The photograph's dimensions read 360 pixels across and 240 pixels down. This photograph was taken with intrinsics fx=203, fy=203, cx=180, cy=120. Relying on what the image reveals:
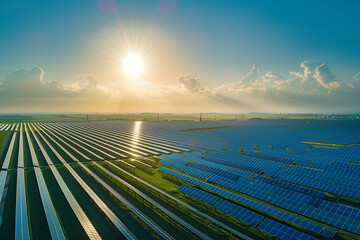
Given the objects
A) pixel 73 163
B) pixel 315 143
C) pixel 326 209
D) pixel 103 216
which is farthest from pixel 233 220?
pixel 315 143

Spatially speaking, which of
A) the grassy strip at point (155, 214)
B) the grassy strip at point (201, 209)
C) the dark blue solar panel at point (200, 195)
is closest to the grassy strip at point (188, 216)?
the grassy strip at point (201, 209)

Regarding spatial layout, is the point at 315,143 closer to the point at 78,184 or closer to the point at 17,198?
the point at 78,184

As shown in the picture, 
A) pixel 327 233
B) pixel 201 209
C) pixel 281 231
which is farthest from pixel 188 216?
pixel 327 233

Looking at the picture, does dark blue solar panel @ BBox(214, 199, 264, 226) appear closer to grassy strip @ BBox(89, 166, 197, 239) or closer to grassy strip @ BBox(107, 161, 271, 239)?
grassy strip @ BBox(107, 161, 271, 239)

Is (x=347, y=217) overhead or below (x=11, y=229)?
overhead

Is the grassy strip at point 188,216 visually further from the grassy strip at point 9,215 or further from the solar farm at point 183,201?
the grassy strip at point 9,215

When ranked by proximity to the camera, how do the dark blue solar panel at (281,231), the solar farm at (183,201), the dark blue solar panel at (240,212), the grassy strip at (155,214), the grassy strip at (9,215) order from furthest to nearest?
1. the dark blue solar panel at (240,212)
2. the grassy strip at (155,214)
3. the solar farm at (183,201)
4. the grassy strip at (9,215)
5. the dark blue solar panel at (281,231)

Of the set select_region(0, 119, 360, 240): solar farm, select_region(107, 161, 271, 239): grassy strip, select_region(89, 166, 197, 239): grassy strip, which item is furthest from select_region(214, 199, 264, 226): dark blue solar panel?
select_region(89, 166, 197, 239): grassy strip

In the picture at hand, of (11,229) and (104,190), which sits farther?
(104,190)
